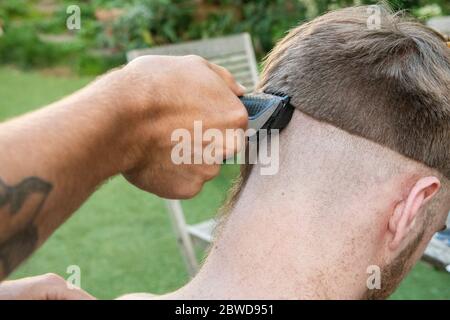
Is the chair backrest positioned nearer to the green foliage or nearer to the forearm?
the green foliage

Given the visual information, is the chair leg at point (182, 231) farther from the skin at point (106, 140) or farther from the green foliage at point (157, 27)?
the green foliage at point (157, 27)

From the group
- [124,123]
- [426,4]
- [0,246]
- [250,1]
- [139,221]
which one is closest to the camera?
[0,246]

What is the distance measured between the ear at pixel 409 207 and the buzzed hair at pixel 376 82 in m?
0.06

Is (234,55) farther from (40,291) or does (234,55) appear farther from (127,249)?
(40,291)

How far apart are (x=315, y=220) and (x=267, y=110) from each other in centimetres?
25

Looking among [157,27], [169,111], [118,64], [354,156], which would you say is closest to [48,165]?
[169,111]

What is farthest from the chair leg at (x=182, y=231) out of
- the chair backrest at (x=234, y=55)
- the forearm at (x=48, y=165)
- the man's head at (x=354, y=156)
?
the forearm at (x=48, y=165)

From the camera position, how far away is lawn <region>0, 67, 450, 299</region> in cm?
431

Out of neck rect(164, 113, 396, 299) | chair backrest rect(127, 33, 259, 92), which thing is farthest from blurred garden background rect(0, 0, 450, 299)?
chair backrest rect(127, 33, 259, 92)

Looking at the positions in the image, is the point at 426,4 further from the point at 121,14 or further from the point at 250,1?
the point at 121,14

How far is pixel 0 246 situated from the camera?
1.05m

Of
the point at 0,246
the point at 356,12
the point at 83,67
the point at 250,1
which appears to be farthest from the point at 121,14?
the point at 0,246

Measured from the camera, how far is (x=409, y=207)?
151 cm
